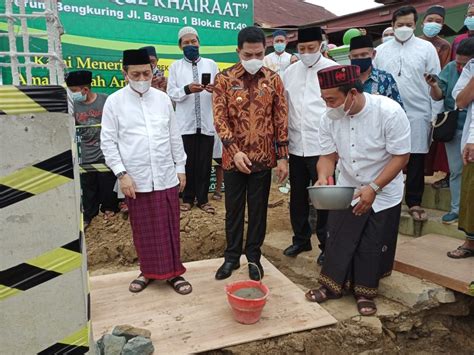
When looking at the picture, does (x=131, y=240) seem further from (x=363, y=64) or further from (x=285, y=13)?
(x=285, y=13)

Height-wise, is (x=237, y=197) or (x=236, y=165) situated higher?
(x=236, y=165)

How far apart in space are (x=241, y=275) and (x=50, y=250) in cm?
233

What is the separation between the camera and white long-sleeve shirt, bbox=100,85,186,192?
10.5ft

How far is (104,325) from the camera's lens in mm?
2986

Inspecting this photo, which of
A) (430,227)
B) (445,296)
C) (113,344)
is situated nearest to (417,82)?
(430,227)

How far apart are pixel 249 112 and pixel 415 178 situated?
212 centimetres

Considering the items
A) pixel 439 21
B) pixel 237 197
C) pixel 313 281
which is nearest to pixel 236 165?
pixel 237 197

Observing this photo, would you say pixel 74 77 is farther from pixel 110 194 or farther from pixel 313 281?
pixel 313 281

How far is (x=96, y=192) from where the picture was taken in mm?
5441

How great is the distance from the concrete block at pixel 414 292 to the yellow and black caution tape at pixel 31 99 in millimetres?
2954

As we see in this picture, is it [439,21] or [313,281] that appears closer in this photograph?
[313,281]

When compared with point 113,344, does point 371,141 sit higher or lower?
higher

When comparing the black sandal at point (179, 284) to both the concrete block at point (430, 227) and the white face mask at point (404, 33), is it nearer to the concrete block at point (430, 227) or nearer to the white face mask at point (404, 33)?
the concrete block at point (430, 227)

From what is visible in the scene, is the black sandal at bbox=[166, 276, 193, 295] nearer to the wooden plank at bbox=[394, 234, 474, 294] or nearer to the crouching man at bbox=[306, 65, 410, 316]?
the crouching man at bbox=[306, 65, 410, 316]
